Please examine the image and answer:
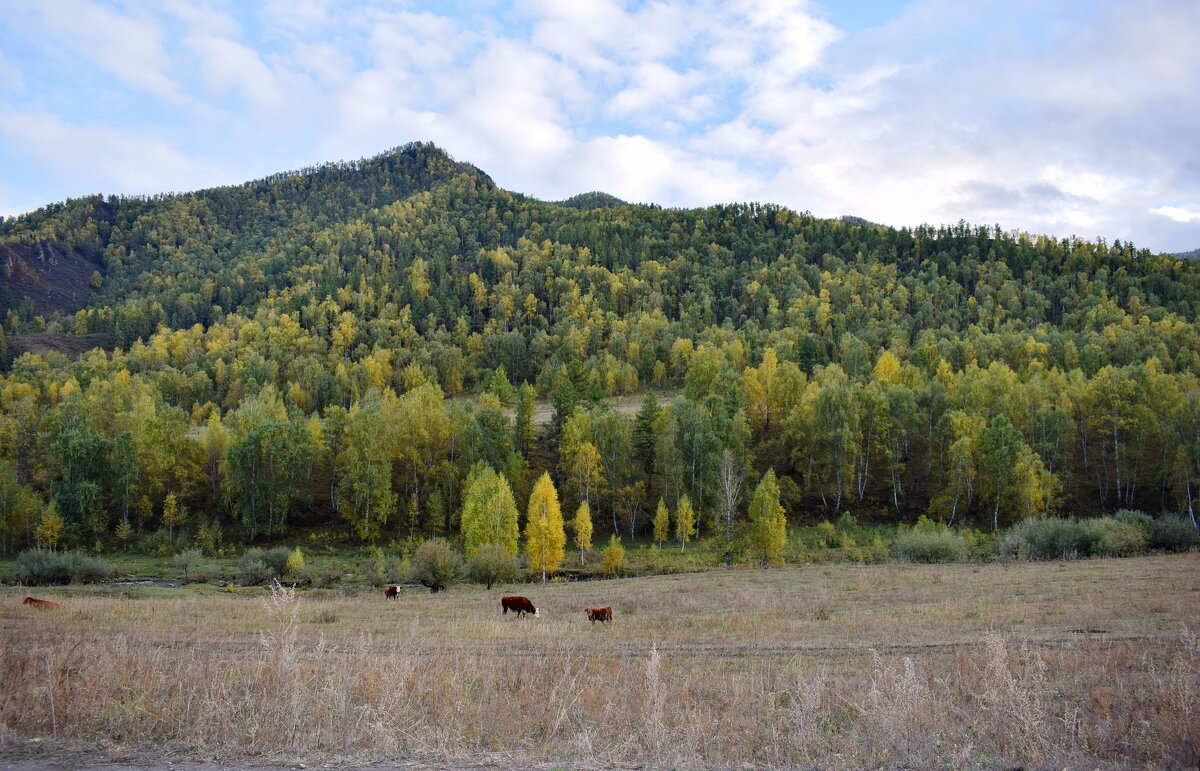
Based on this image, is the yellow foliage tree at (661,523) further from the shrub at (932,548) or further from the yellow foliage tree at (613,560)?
the shrub at (932,548)

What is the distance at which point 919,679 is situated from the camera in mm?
11031

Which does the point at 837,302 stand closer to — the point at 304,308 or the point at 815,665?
the point at 304,308

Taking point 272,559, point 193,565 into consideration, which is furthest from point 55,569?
point 272,559

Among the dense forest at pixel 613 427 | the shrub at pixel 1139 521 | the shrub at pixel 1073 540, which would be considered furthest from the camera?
the dense forest at pixel 613 427

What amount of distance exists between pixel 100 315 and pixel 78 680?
220m

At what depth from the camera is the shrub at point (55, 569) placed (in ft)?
134

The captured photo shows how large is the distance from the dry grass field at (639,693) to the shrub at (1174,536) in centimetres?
2768

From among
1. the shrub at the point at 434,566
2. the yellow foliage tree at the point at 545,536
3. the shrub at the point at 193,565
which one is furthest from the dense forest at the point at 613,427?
the shrub at the point at 434,566

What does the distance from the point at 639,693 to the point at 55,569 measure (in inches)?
1932

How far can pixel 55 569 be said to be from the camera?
41.3 meters

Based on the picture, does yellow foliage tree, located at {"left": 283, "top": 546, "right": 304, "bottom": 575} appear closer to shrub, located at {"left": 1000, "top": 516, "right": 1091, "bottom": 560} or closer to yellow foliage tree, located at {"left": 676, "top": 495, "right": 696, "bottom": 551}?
yellow foliage tree, located at {"left": 676, "top": 495, "right": 696, "bottom": 551}

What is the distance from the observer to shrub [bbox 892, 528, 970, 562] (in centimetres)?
4353

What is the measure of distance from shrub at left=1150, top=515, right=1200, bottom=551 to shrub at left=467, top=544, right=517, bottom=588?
142 ft

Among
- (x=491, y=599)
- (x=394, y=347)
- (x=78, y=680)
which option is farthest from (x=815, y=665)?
(x=394, y=347)
